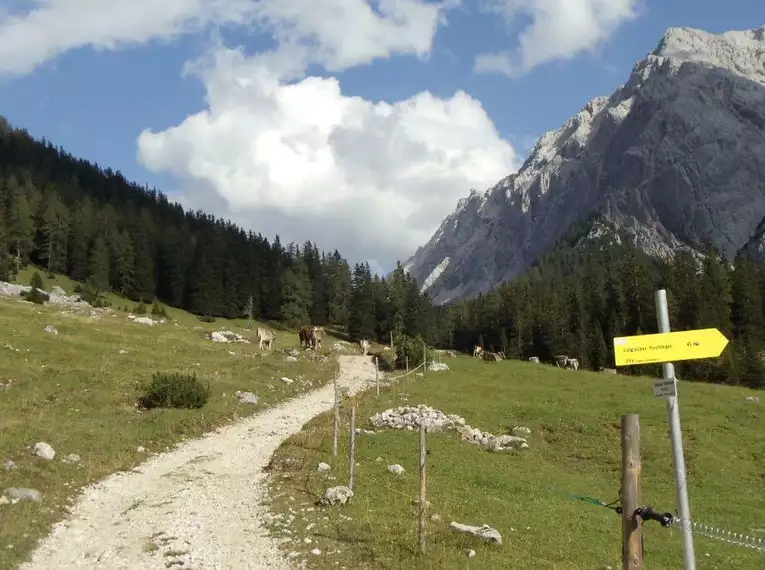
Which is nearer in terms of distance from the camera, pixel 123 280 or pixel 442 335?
pixel 123 280

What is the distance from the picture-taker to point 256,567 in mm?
12875

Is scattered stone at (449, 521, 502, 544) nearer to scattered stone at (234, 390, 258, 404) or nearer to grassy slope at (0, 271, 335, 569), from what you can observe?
grassy slope at (0, 271, 335, 569)

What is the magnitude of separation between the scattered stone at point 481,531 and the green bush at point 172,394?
1937 centimetres

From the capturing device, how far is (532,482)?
2477 centimetres

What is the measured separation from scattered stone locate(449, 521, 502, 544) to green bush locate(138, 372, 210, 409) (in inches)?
763

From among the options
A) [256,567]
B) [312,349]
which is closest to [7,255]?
[312,349]

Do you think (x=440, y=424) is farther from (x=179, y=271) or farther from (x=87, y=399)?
(x=179, y=271)

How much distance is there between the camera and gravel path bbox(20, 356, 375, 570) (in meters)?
13.2

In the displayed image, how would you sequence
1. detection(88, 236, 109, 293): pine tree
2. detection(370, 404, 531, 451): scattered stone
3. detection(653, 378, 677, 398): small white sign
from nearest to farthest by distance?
1. detection(653, 378, 677, 398): small white sign
2. detection(370, 404, 531, 451): scattered stone
3. detection(88, 236, 109, 293): pine tree

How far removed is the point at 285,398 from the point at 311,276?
125764 mm

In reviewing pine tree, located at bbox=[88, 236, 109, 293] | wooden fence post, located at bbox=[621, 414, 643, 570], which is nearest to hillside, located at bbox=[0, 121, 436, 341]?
pine tree, located at bbox=[88, 236, 109, 293]

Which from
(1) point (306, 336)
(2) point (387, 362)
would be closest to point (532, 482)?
(2) point (387, 362)

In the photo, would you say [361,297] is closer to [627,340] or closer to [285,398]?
[285,398]

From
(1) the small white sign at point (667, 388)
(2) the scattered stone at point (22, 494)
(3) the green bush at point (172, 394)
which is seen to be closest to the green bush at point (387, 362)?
(3) the green bush at point (172, 394)
